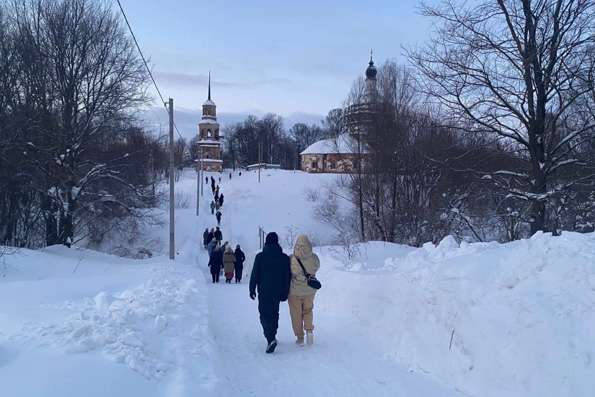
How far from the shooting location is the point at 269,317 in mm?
8172

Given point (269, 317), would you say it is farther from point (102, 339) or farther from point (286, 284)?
point (102, 339)

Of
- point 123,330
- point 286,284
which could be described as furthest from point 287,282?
point 123,330

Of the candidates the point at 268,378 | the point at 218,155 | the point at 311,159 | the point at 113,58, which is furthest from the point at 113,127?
the point at 218,155

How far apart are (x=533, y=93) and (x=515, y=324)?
8.24 meters

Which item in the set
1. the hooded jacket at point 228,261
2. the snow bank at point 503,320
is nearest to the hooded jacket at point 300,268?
the snow bank at point 503,320

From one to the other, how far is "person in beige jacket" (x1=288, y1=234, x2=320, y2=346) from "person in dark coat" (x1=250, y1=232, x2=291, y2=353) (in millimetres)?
116

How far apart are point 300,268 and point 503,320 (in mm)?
3372

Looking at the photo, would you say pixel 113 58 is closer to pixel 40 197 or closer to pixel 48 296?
pixel 40 197

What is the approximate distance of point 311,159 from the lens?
3467 inches

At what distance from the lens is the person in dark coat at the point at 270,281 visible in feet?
26.9

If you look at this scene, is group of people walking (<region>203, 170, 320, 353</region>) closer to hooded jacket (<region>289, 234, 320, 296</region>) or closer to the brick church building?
hooded jacket (<region>289, 234, 320, 296</region>)

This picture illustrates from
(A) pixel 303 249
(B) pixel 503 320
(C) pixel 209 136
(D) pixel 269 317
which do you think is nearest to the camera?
(B) pixel 503 320

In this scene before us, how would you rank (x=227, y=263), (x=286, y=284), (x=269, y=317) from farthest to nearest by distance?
(x=227, y=263)
(x=286, y=284)
(x=269, y=317)

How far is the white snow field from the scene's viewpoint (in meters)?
5.23
